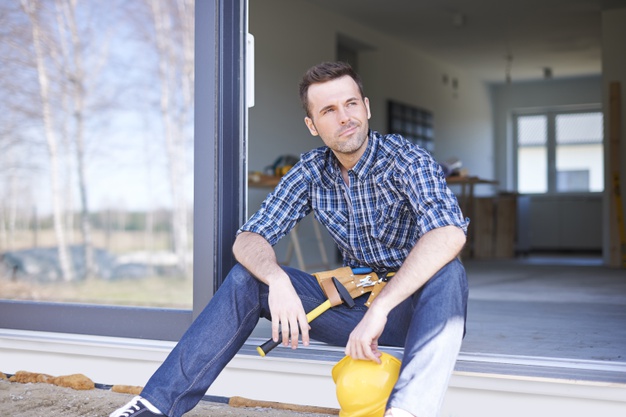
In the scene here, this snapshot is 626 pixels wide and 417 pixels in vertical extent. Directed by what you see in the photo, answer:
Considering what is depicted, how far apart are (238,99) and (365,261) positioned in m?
0.93

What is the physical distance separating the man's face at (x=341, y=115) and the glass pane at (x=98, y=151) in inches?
344

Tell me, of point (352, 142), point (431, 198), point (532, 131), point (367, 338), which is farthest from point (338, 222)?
point (532, 131)

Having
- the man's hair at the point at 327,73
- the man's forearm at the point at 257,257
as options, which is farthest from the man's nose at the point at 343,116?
the man's forearm at the point at 257,257

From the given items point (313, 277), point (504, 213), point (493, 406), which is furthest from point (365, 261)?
point (504, 213)

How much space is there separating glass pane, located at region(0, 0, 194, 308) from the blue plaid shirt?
337 inches

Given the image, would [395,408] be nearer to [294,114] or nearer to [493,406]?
[493,406]

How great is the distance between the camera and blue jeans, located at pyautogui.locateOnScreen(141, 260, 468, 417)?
5.84ft

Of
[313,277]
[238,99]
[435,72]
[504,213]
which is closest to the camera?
[313,277]

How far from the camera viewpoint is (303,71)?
757 centimetres

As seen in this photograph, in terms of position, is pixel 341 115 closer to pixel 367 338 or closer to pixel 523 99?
pixel 367 338

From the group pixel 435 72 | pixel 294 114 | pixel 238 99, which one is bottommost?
pixel 238 99

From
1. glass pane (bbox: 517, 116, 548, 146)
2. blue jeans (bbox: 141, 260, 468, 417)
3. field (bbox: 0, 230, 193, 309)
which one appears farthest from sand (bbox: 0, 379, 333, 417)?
glass pane (bbox: 517, 116, 548, 146)

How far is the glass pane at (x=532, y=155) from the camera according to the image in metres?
12.2

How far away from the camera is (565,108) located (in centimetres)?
1193
